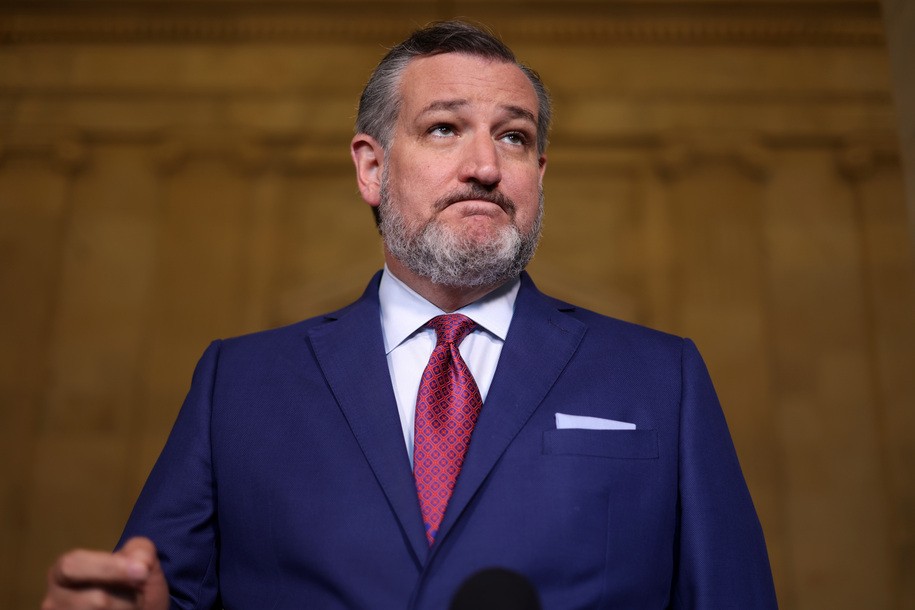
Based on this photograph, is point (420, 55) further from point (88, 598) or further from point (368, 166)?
point (88, 598)

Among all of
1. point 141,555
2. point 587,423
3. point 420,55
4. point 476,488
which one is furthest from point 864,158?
point 141,555

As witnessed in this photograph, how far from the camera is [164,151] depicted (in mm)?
7543

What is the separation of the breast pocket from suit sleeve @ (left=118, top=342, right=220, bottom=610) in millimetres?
712

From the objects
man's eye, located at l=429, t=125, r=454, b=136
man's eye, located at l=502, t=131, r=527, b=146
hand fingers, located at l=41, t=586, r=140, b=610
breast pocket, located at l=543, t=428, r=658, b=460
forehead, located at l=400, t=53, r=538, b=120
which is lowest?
hand fingers, located at l=41, t=586, r=140, b=610

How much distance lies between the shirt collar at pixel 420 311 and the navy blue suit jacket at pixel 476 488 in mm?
47

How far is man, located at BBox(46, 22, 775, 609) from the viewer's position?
1.69 metres

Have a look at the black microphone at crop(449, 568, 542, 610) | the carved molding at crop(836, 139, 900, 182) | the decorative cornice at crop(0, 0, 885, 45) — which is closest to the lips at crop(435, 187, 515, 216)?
A: the black microphone at crop(449, 568, 542, 610)

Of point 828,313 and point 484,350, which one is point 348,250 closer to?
point 828,313

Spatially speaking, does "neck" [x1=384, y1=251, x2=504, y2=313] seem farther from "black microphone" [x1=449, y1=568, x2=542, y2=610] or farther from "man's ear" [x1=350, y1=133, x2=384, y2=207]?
"black microphone" [x1=449, y1=568, x2=542, y2=610]

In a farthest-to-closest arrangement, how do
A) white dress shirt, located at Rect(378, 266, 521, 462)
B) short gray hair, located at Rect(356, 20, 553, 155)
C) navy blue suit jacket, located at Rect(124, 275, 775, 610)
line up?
short gray hair, located at Rect(356, 20, 553, 155) → white dress shirt, located at Rect(378, 266, 521, 462) → navy blue suit jacket, located at Rect(124, 275, 775, 610)

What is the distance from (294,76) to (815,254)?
14.6ft

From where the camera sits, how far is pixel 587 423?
186 centimetres

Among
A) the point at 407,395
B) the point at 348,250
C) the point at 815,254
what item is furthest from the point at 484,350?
the point at 815,254

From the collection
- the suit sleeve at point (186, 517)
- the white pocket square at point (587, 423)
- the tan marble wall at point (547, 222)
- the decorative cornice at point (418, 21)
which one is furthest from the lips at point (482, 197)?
the decorative cornice at point (418, 21)
